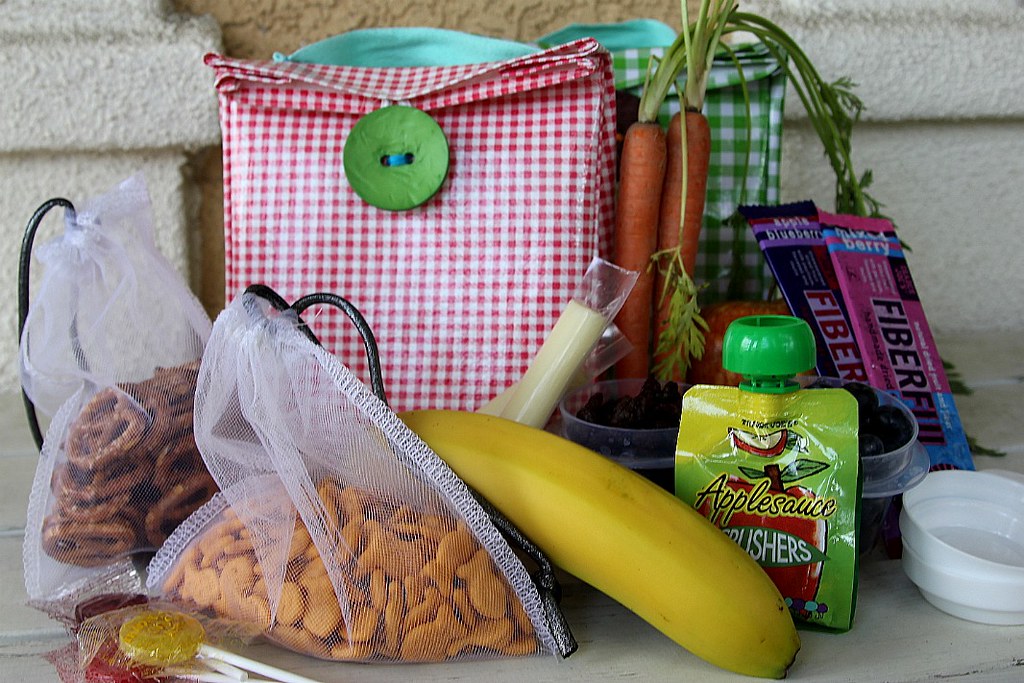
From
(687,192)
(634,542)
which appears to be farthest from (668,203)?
(634,542)

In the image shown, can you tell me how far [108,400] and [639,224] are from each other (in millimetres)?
472

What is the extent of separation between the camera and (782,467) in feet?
2.00

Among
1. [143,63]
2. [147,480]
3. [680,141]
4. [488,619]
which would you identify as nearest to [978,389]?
[680,141]

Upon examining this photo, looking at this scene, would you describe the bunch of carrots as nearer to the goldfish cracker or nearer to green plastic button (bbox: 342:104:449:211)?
green plastic button (bbox: 342:104:449:211)

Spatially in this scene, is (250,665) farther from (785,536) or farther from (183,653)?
(785,536)

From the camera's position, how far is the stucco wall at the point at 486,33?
1050mm

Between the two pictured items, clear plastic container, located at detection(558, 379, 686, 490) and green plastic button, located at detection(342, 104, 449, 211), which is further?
green plastic button, located at detection(342, 104, 449, 211)

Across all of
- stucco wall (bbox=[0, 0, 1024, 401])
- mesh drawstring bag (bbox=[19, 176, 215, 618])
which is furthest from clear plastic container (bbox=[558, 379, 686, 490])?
stucco wall (bbox=[0, 0, 1024, 401])

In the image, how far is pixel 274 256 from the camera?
92 centimetres

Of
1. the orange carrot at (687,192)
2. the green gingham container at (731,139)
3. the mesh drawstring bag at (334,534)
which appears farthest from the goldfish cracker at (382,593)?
the green gingham container at (731,139)

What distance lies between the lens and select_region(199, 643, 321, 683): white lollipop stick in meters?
0.56

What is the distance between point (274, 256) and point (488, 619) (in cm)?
46

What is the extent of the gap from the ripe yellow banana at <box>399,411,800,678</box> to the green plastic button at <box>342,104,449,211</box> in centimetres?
31

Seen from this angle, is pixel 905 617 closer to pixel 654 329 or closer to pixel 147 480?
pixel 654 329
